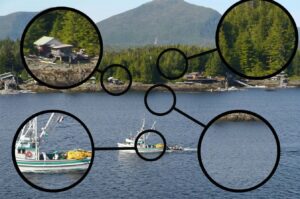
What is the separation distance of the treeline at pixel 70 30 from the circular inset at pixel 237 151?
6.2 inches

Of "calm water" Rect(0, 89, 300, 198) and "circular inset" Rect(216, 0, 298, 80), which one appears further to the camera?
"calm water" Rect(0, 89, 300, 198)

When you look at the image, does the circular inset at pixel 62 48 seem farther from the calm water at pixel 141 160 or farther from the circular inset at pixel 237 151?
the calm water at pixel 141 160

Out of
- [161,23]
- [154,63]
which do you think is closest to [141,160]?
[154,63]

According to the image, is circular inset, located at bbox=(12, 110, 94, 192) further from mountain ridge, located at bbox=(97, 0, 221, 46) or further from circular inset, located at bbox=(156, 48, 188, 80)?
mountain ridge, located at bbox=(97, 0, 221, 46)

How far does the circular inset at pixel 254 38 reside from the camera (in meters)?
0.56

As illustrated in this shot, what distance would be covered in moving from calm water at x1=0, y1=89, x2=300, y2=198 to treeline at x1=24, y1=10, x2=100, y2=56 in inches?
189

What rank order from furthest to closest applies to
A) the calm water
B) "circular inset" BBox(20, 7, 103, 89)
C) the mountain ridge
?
the mountain ridge
the calm water
"circular inset" BBox(20, 7, 103, 89)

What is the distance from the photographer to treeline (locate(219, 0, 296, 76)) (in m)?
0.56

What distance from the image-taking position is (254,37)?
23.8 inches

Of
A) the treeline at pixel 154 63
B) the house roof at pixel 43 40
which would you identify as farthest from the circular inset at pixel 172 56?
the house roof at pixel 43 40

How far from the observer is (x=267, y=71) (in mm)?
571

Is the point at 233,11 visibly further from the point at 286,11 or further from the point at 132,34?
the point at 132,34

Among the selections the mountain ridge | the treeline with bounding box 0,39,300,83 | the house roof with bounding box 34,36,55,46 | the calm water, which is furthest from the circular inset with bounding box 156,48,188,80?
the mountain ridge

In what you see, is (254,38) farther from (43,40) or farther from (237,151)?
(43,40)
